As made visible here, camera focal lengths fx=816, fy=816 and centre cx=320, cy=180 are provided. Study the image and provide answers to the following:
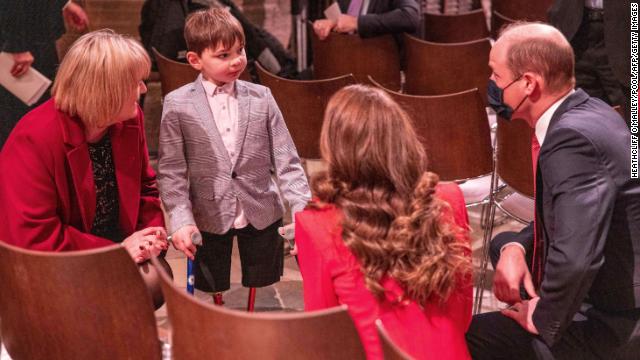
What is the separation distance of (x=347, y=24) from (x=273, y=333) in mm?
3432

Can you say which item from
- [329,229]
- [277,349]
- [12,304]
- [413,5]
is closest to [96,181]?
[12,304]

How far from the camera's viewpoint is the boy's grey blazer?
2703 mm

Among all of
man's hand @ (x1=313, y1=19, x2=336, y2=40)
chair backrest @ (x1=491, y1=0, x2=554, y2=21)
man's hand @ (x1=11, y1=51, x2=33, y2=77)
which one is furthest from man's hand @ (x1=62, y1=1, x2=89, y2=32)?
chair backrest @ (x1=491, y1=0, x2=554, y2=21)

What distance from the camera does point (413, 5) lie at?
4.68 metres

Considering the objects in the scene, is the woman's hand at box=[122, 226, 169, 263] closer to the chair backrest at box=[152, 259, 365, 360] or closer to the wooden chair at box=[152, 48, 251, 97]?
the chair backrest at box=[152, 259, 365, 360]

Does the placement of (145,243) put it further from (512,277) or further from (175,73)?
(175,73)

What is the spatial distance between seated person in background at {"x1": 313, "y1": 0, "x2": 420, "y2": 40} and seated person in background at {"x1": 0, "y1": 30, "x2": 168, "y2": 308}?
7.61 feet

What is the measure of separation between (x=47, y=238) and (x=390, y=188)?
43.8 inches

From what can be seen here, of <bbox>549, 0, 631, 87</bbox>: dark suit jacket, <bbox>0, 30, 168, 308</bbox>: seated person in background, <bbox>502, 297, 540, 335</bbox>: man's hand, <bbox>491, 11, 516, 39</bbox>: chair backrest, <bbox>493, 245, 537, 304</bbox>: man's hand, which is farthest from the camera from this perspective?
<bbox>491, 11, 516, 39</bbox>: chair backrest

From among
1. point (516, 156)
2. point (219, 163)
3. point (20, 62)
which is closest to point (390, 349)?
point (219, 163)

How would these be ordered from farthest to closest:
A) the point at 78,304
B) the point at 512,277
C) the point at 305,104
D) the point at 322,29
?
1. the point at 322,29
2. the point at 305,104
3. the point at 512,277
4. the point at 78,304

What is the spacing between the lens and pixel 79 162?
95.6 inches

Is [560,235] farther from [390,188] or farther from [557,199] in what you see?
[390,188]

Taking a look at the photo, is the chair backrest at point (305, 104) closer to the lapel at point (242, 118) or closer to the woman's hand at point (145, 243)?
the lapel at point (242, 118)
